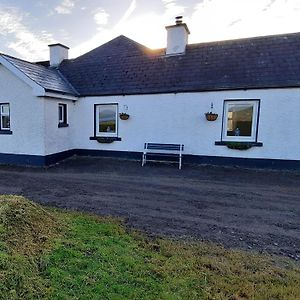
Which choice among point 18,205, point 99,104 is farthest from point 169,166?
point 18,205

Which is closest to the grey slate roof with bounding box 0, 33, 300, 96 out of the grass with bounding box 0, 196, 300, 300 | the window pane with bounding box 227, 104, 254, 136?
the window pane with bounding box 227, 104, 254, 136

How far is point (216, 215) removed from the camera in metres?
5.68

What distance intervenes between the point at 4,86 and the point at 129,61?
19.7 ft

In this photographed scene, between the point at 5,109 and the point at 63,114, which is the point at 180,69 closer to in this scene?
the point at 63,114

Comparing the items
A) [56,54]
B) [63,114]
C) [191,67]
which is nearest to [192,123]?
[191,67]

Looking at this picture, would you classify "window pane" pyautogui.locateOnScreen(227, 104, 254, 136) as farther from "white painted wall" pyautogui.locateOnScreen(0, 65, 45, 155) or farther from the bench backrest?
"white painted wall" pyautogui.locateOnScreen(0, 65, 45, 155)

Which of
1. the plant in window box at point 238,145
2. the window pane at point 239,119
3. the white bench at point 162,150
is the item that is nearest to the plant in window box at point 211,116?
the window pane at point 239,119

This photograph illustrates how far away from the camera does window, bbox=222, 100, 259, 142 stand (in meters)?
10.6

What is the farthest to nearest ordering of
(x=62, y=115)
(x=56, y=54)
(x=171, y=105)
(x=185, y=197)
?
(x=56, y=54)
(x=62, y=115)
(x=171, y=105)
(x=185, y=197)

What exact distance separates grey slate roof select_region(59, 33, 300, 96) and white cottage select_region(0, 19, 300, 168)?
0.15 feet

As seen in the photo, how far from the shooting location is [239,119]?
10.9 metres

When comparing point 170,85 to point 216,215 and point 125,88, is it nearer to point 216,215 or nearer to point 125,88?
point 125,88

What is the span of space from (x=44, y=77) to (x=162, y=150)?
6430mm

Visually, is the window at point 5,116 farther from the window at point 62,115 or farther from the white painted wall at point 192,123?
the white painted wall at point 192,123
